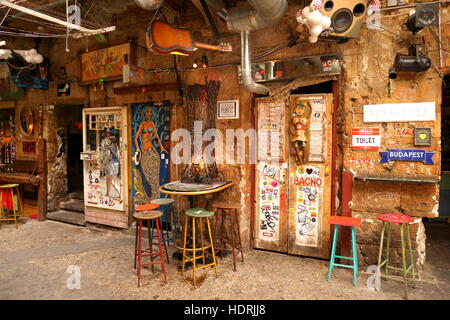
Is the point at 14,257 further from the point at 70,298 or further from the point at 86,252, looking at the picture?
the point at 70,298

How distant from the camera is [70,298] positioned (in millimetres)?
3244

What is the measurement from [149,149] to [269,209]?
2.49 meters

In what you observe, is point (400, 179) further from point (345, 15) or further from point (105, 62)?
point (105, 62)

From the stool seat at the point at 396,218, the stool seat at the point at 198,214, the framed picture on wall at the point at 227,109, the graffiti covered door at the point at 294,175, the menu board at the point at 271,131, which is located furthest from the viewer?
the framed picture on wall at the point at 227,109

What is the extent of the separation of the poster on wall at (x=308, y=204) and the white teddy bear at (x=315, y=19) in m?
1.82

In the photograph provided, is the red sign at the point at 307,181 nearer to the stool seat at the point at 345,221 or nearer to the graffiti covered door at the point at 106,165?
the stool seat at the point at 345,221

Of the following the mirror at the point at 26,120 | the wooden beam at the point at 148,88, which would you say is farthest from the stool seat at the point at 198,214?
the mirror at the point at 26,120

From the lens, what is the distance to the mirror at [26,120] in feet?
22.4

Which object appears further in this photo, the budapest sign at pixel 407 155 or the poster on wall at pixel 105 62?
the poster on wall at pixel 105 62

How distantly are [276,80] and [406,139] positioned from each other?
1898 millimetres

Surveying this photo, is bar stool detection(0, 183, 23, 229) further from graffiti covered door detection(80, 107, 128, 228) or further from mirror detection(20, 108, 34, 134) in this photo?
graffiti covered door detection(80, 107, 128, 228)

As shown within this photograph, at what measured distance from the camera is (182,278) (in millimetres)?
3672

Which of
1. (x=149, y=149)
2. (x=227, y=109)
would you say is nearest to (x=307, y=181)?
(x=227, y=109)
